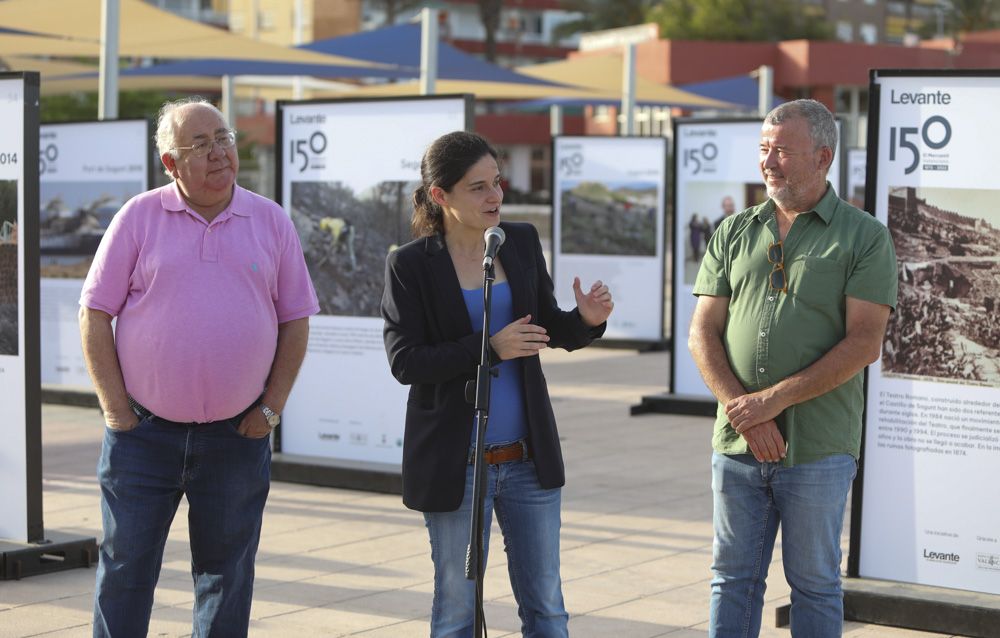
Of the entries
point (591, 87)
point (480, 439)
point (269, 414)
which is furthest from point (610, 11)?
point (480, 439)

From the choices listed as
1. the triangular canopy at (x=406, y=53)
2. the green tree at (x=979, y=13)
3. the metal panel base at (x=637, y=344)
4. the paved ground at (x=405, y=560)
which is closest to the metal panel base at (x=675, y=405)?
the paved ground at (x=405, y=560)

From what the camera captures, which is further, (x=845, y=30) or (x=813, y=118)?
(x=845, y=30)

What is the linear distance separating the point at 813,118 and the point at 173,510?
2152mm

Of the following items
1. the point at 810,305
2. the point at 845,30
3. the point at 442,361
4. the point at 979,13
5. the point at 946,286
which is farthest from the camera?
the point at 845,30

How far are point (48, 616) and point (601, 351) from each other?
1123 centimetres

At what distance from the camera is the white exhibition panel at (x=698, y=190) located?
11.5 metres

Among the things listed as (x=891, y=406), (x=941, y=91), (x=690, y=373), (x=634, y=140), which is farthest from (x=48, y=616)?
(x=634, y=140)

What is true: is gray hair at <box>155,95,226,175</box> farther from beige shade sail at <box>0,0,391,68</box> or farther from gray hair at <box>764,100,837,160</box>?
Answer: beige shade sail at <box>0,0,391,68</box>

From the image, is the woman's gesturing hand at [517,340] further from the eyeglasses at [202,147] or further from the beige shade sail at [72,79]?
the beige shade sail at [72,79]

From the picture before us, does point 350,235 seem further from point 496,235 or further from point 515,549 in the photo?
point 496,235

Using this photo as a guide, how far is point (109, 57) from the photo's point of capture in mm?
11523

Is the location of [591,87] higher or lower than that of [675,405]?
higher

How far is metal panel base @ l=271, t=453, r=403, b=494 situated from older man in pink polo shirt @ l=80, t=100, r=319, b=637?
3.99 metres

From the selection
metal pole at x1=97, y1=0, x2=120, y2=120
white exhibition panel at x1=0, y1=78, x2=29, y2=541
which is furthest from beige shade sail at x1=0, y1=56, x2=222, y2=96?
white exhibition panel at x1=0, y1=78, x2=29, y2=541
